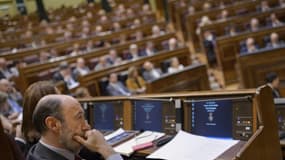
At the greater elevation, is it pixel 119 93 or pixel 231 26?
pixel 231 26

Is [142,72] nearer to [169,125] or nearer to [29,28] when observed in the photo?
[169,125]

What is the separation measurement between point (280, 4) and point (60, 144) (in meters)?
6.57

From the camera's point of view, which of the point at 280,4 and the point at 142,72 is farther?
the point at 280,4

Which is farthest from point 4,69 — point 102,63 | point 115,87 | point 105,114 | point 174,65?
point 105,114

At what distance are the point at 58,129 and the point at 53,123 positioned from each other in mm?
23

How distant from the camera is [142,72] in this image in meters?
4.93

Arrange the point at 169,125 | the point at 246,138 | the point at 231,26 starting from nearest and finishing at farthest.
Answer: the point at 246,138 → the point at 169,125 → the point at 231,26

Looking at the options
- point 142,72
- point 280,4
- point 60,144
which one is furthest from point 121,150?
point 280,4

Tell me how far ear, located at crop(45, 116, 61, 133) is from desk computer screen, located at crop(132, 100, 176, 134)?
554 mm

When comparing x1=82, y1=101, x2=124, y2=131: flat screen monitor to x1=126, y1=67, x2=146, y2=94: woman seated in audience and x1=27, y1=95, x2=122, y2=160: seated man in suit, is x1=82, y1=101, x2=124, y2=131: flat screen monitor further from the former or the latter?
x1=126, y1=67, x2=146, y2=94: woman seated in audience

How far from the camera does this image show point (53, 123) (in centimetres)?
119

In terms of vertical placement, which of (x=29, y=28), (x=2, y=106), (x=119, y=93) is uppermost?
(x=29, y=28)

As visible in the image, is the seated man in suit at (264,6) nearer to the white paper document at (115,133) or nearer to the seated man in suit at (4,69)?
the seated man in suit at (4,69)

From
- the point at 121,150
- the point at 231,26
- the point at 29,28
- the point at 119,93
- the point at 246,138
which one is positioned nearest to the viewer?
the point at 246,138
